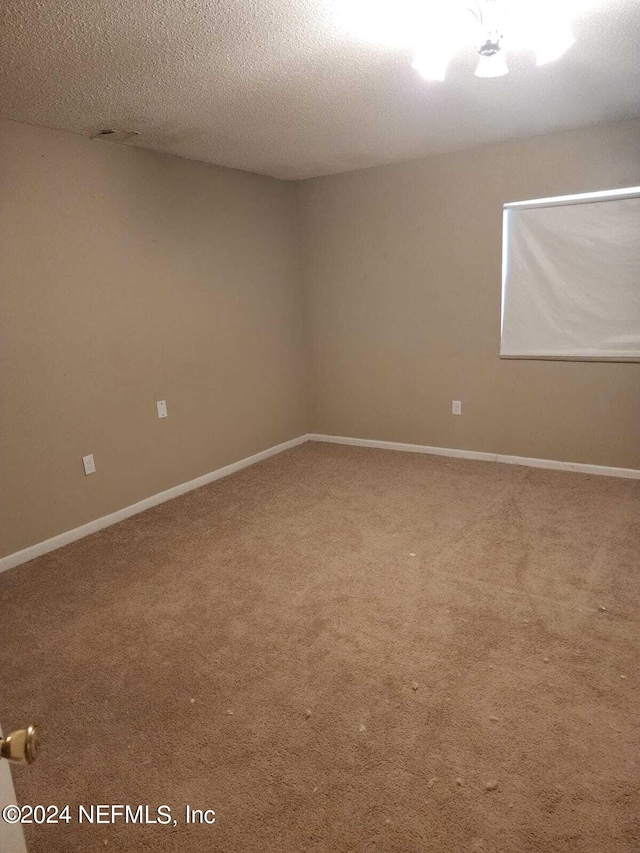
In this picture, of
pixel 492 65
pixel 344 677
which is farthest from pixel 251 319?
pixel 344 677

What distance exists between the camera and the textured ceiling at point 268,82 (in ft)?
5.85

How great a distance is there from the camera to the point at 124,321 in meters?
3.29

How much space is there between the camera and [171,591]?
99.4 inches

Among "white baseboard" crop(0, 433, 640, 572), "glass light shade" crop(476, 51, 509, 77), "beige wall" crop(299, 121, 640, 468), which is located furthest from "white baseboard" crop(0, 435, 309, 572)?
"glass light shade" crop(476, 51, 509, 77)

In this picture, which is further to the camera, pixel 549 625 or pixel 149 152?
pixel 149 152

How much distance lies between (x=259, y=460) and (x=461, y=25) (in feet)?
10.4

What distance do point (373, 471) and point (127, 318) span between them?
198 cm

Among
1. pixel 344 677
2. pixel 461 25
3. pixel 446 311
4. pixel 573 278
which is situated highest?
pixel 461 25

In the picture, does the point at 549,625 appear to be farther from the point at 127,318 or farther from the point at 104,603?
the point at 127,318

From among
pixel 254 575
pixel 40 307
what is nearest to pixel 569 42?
pixel 254 575

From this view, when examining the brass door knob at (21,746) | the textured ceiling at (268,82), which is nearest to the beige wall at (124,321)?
the textured ceiling at (268,82)

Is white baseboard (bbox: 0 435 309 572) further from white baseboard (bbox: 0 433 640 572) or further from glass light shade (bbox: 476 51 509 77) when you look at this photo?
glass light shade (bbox: 476 51 509 77)

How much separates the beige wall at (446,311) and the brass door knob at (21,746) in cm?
369

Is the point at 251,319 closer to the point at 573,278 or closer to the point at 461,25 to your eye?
the point at 573,278
